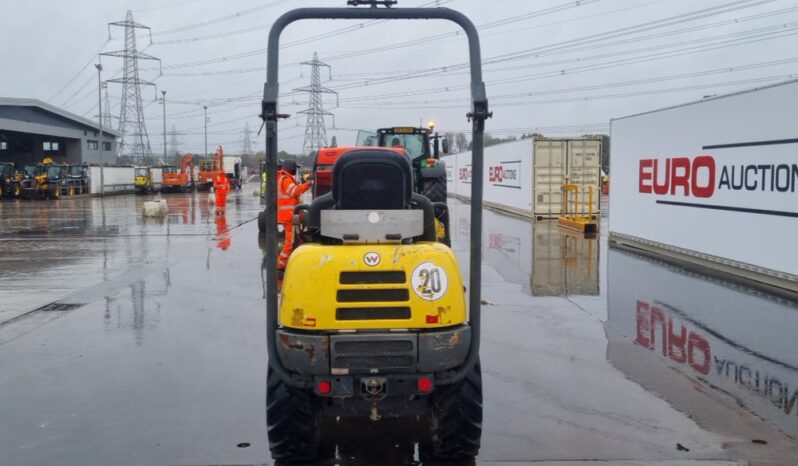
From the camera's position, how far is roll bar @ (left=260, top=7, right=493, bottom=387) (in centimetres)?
444

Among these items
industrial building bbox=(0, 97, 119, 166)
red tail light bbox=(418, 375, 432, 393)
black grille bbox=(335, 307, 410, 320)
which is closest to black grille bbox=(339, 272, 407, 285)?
black grille bbox=(335, 307, 410, 320)

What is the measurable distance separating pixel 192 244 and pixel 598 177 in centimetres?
1443

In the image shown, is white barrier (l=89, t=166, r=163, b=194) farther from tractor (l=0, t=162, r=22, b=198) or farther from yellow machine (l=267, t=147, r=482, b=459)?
yellow machine (l=267, t=147, r=482, b=459)

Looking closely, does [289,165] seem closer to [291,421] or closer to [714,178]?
[714,178]

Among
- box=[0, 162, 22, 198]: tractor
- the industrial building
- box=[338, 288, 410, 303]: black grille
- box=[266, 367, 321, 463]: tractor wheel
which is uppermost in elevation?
the industrial building

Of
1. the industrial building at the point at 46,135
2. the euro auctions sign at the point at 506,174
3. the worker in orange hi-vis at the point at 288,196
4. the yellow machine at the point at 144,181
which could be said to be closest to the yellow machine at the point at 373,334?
the worker in orange hi-vis at the point at 288,196

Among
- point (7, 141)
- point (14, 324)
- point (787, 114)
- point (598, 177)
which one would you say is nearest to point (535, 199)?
point (598, 177)

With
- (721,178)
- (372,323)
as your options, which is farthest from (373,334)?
(721,178)

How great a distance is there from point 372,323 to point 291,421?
0.93 metres

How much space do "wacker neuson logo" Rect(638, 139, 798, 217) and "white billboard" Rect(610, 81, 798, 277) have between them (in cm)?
2

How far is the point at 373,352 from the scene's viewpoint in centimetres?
454

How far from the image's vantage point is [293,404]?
15.7ft

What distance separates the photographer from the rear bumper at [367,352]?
14.8ft

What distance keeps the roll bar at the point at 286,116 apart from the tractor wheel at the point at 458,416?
0.22 meters
